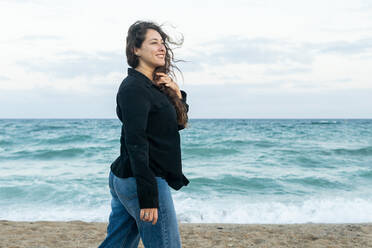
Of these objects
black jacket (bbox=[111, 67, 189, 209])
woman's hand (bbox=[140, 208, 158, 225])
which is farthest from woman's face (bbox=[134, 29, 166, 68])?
woman's hand (bbox=[140, 208, 158, 225])

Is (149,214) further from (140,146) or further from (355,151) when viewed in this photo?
(355,151)

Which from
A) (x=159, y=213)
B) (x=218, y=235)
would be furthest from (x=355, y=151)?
(x=159, y=213)

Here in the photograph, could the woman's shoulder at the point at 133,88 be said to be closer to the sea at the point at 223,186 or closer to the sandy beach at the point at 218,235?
the sandy beach at the point at 218,235

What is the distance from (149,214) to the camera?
187 centimetres

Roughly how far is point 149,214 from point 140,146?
1.07ft

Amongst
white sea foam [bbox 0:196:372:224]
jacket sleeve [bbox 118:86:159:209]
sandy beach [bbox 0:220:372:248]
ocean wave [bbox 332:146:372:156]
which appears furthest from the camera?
ocean wave [bbox 332:146:372:156]

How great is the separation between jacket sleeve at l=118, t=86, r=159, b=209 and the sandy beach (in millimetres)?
2840

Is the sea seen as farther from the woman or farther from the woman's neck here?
the woman's neck

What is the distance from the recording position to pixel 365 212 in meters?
7.16

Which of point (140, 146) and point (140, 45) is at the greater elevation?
point (140, 45)

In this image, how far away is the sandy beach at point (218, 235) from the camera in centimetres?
454

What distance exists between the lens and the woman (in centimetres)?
184

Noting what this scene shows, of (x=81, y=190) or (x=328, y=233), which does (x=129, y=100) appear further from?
(x=81, y=190)

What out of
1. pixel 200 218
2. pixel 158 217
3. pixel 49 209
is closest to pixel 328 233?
pixel 200 218
